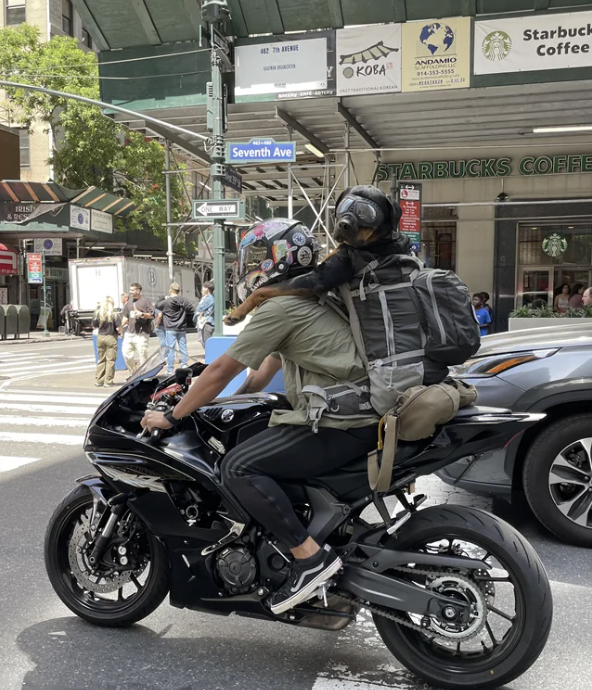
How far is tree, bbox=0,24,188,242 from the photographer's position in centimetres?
3212

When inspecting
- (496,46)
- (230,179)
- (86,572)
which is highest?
(496,46)

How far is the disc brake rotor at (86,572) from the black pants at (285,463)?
93cm

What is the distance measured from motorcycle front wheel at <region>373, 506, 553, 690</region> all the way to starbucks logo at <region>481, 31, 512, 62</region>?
1200 cm

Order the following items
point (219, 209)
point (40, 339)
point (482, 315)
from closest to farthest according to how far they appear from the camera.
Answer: point (219, 209)
point (482, 315)
point (40, 339)

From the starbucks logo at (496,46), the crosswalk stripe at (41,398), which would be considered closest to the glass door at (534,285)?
the starbucks logo at (496,46)

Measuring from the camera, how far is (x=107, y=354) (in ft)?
44.0

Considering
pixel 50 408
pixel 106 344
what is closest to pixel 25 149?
pixel 106 344

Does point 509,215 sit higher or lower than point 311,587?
higher

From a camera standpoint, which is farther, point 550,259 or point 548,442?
point 550,259

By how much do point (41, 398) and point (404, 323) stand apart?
10117 millimetres

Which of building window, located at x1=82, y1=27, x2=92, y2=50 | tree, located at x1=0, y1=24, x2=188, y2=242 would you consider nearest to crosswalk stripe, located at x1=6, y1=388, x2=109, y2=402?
tree, located at x1=0, y1=24, x2=188, y2=242

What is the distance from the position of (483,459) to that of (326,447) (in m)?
2.04

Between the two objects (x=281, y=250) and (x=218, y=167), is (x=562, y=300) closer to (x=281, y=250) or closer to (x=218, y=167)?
(x=218, y=167)

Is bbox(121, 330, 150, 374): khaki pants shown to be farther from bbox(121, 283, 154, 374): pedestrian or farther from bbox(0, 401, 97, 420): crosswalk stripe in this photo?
bbox(0, 401, 97, 420): crosswalk stripe
